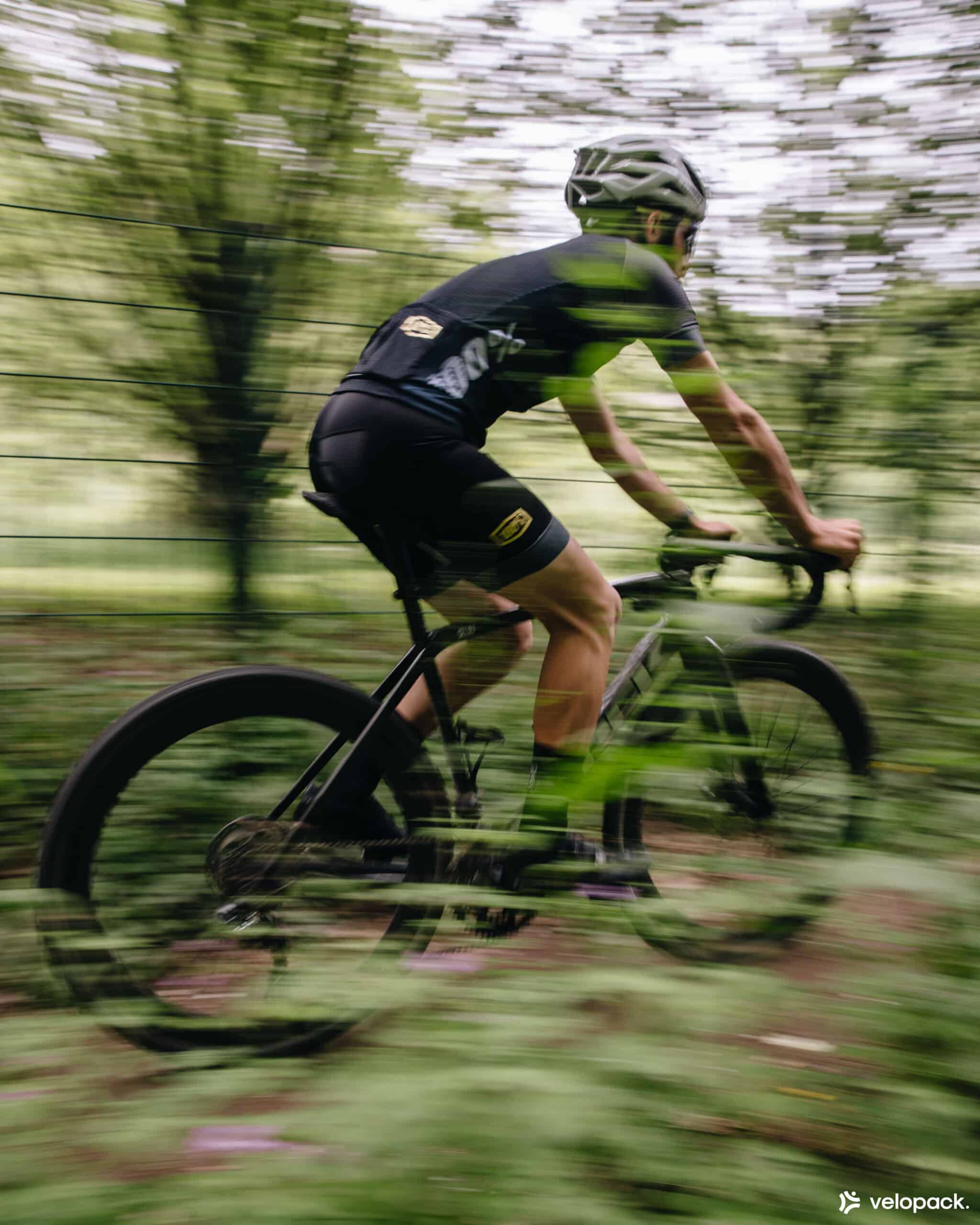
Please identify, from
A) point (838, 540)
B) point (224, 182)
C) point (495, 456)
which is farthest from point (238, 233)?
point (838, 540)

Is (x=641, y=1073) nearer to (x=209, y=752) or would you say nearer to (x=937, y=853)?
(x=937, y=853)

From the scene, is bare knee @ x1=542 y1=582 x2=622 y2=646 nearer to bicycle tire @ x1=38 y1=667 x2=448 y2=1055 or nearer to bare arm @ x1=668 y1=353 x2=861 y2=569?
bare arm @ x1=668 y1=353 x2=861 y2=569

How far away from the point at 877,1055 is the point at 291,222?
→ 10.5 ft

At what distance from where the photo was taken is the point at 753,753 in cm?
160

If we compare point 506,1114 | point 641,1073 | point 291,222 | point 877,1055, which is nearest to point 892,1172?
point 877,1055

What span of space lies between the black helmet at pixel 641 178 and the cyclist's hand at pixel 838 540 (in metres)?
0.75

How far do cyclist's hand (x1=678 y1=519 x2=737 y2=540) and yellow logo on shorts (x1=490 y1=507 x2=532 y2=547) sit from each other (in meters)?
0.35

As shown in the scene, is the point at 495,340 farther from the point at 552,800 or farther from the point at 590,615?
the point at 552,800

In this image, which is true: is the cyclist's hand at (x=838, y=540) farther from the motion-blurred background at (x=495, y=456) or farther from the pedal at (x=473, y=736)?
the pedal at (x=473, y=736)

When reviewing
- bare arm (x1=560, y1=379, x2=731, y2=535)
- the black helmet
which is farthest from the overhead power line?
bare arm (x1=560, y1=379, x2=731, y2=535)

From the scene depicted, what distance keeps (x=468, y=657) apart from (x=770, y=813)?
2.61 ft

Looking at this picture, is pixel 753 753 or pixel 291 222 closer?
pixel 753 753

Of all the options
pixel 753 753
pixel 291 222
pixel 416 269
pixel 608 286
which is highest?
pixel 291 222

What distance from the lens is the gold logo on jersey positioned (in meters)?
1.97
